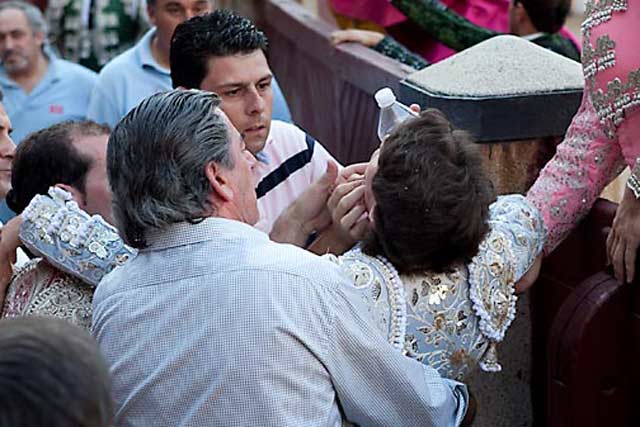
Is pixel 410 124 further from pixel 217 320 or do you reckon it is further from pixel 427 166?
pixel 217 320

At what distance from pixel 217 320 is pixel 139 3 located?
4.60 meters

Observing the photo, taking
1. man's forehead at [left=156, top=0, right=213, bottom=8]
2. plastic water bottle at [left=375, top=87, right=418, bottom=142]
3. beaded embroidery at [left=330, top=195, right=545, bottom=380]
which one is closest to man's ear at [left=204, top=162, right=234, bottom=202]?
beaded embroidery at [left=330, top=195, right=545, bottom=380]

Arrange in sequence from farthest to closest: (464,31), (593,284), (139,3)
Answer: (139,3), (464,31), (593,284)

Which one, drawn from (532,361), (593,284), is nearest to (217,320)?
(593,284)

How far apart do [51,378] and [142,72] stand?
3.42m

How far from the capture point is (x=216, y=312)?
2.26 m

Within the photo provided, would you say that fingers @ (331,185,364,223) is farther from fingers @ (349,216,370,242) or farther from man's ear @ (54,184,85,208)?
man's ear @ (54,184,85,208)

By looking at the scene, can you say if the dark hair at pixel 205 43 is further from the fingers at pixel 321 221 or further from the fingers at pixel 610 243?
the fingers at pixel 610 243

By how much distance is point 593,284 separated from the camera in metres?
2.86

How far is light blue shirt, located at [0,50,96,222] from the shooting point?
565cm

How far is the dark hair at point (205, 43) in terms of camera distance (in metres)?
3.41

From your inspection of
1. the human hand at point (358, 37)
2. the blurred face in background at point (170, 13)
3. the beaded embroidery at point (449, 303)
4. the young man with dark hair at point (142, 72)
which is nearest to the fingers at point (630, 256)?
the beaded embroidery at point (449, 303)

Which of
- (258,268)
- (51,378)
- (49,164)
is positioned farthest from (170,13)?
(51,378)

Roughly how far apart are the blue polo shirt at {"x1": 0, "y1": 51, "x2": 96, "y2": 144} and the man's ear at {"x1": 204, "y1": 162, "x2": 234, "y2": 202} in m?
3.34
